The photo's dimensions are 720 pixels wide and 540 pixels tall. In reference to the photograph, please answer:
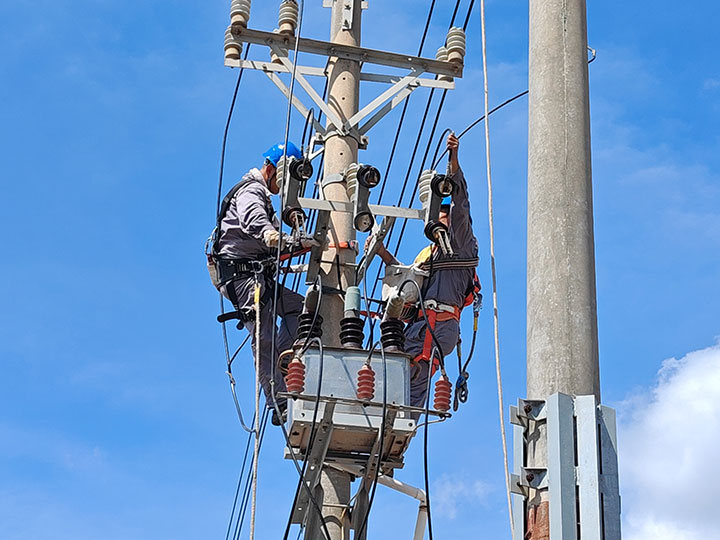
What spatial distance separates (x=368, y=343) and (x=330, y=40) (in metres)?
2.66

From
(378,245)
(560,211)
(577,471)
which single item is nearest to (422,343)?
(378,245)

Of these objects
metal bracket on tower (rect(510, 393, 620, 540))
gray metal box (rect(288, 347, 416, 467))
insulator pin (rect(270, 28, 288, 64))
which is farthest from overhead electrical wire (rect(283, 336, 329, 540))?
metal bracket on tower (rect(510, 393, 620, 540))

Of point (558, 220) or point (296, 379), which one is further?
point (296, 379)

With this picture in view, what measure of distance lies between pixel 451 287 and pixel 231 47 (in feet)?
8.06

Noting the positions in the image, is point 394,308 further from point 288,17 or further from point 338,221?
point 288,17

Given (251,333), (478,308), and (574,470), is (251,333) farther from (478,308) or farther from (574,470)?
(574,470)

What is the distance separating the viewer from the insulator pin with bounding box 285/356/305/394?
754cm

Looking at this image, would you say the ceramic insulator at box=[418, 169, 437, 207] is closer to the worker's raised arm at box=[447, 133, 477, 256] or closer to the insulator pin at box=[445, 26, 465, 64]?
the worker's raised arm at box=[447, 133, 477, 256]

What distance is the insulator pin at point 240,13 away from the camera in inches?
357

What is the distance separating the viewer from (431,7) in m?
11.7

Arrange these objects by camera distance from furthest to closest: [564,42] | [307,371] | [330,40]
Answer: [330,40] < [307,371] < [564,42]

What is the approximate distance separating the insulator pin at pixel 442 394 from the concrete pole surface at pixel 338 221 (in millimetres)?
1014

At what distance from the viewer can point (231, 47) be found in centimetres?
909

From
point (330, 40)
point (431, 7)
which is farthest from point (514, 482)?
point (431, 7)
